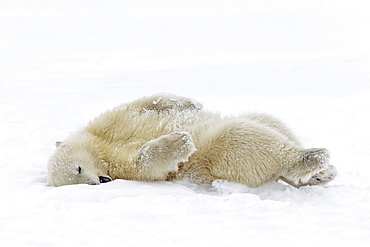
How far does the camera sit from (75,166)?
520cm

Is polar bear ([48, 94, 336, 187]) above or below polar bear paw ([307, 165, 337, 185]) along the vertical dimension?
above

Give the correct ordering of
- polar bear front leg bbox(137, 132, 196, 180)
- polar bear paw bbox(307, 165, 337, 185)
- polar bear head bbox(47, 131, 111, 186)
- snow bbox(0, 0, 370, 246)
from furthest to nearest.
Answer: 1. polar bear paw bbox(307, 165, 337, 185)
2. polar bear head bbox(47, 131, 111, 186)
3. polar bear front leg bbox(137, 132, 196, 180)
4. snow bbox(0, 0, 370, 246)

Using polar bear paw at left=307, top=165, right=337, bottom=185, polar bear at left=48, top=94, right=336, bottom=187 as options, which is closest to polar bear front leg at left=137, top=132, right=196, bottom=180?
polar bear at left=48, top=94, right=336, bottom=187

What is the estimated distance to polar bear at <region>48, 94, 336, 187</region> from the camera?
5.08 metres

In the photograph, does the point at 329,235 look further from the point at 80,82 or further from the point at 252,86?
the point at 80,82

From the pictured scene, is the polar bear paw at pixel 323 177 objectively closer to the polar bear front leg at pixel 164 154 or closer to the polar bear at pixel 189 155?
the polar bear at pixel 189 155

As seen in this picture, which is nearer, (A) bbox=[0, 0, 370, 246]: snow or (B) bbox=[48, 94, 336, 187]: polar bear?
(A) bbox=[0, 0, 370, 246]: snow

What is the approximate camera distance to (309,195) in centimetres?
517

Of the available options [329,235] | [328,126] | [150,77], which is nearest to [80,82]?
[150,77]

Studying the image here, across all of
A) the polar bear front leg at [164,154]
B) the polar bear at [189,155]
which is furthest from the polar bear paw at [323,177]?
the polar bear front leg at [164,154]

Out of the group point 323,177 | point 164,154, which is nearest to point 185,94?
point 323,177

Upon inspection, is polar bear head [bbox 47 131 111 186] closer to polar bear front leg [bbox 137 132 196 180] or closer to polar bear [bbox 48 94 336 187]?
polar bear [bbox 48 94 336 187]

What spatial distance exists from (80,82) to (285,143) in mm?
8804

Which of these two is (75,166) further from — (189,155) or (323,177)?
(323,177)
